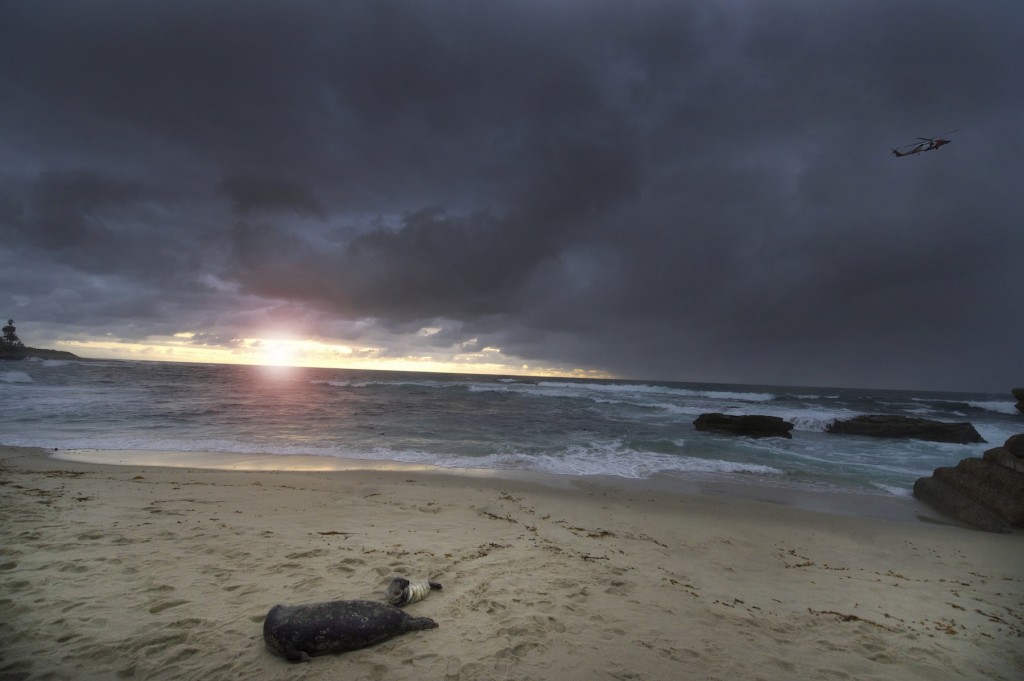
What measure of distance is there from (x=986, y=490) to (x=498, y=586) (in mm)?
13350

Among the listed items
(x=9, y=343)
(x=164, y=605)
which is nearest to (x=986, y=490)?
(x=164, y=605)

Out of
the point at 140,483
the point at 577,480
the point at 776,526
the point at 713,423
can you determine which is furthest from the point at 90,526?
the point at 713,423

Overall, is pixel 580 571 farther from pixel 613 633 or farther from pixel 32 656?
pixel 32 656

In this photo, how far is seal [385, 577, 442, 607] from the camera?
435 cm

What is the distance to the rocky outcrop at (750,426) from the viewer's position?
25031mm

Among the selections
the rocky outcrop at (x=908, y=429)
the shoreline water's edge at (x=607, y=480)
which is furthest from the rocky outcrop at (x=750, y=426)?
the shoreline water's edge at (x=607, y=480)

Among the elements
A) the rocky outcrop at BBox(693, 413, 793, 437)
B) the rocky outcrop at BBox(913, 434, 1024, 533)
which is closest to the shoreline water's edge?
the rocky outcrop at BBox(913, 434, 1024, 533)

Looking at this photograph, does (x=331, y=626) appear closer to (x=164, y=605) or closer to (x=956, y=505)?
(x=164, y=605)

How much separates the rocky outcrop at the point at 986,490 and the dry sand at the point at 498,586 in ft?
3.42

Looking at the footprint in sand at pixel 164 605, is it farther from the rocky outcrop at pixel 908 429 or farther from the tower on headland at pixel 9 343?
the tower on headland at pixel 9 343

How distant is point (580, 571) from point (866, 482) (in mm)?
13418

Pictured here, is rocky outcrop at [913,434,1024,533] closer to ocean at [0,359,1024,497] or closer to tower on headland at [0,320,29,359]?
ocean at [0,359,1024,497]

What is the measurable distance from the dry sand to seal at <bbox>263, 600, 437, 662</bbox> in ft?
0.35

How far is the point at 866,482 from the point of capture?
13.5m
